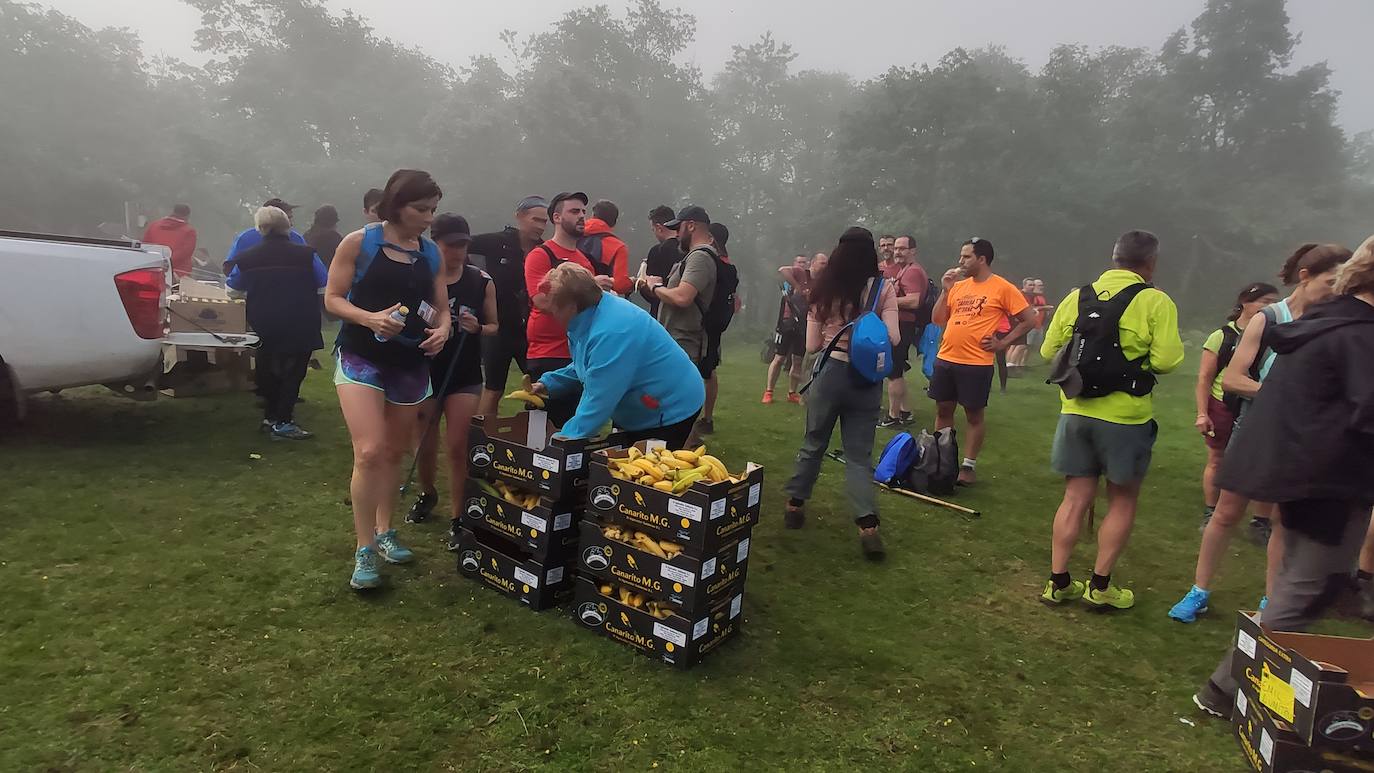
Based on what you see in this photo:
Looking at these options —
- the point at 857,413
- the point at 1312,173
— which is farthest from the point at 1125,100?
the point at 857,413

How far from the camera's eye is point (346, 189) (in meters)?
33.0

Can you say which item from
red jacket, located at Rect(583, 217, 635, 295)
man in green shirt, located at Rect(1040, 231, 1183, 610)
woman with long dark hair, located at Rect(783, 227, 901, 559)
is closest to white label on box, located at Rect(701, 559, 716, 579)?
woman with long dark hair, located at Rect(783, 227, 901, 559)

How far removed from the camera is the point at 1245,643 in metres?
2.84

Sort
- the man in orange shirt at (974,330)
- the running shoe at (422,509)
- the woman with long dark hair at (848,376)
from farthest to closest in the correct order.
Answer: the man in orange shirt at (974,330) → the running shoe at (422,509) → the woman with long dark hair at (848,376)

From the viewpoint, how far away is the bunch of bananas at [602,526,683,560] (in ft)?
10.4

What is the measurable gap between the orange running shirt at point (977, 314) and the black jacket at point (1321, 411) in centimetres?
317

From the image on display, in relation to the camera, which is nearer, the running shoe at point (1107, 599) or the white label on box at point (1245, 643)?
the white label on box at point (1245, 643)

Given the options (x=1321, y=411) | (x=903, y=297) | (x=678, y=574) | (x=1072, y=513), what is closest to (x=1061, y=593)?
(x=1072, y=513)

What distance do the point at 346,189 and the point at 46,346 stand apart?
31.5m

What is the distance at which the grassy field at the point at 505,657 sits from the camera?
2.62 metres

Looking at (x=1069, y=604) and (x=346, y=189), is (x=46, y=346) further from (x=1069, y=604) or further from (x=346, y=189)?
(x=346, y=189)

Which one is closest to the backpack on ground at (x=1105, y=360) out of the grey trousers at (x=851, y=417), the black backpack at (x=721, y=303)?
the grey trousers at (x=851, y=417)

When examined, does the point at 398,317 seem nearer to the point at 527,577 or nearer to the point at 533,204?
the point at 527,577

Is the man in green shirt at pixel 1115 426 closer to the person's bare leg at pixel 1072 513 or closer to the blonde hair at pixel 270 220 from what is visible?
the person's bare leg at pixel 1072 513
